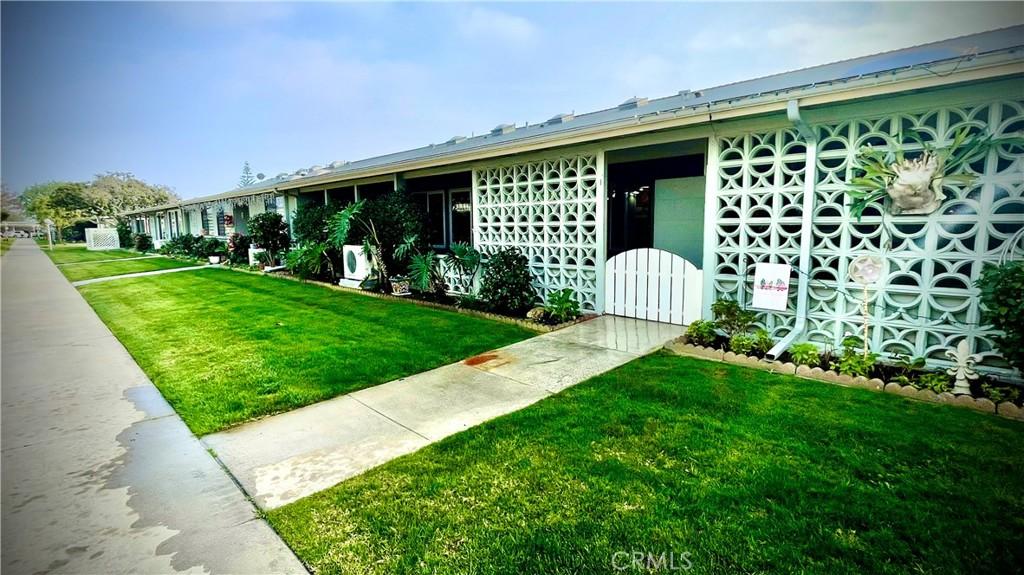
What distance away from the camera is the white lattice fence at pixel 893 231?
4.30 meters

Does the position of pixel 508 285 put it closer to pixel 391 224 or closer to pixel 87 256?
pixel 391 224

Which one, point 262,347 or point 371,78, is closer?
point 262,347

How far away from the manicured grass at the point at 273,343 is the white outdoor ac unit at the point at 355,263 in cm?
74

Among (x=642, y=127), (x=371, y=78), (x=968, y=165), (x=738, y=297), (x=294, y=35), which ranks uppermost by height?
(x=371, y=78)

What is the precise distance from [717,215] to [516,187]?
3.68 metres

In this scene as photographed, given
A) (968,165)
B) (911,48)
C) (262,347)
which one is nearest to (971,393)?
(968,165)

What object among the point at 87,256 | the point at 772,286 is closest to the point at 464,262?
the point at 772,286

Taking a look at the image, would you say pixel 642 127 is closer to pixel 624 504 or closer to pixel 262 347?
pixel 624 504

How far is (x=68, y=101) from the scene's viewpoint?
16844 millimetres

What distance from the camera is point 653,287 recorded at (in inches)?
275

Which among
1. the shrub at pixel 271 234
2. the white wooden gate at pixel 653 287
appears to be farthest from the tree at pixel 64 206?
the white wooden gate at pixel 653 287

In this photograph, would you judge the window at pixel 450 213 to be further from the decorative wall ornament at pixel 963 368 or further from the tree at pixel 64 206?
the tree at pixel 64 206

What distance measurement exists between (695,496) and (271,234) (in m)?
16.3

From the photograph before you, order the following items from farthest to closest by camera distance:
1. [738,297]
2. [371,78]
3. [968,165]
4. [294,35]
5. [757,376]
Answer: [371,78]
[294,35]
[738,297]
[757,376]
[968,165]
